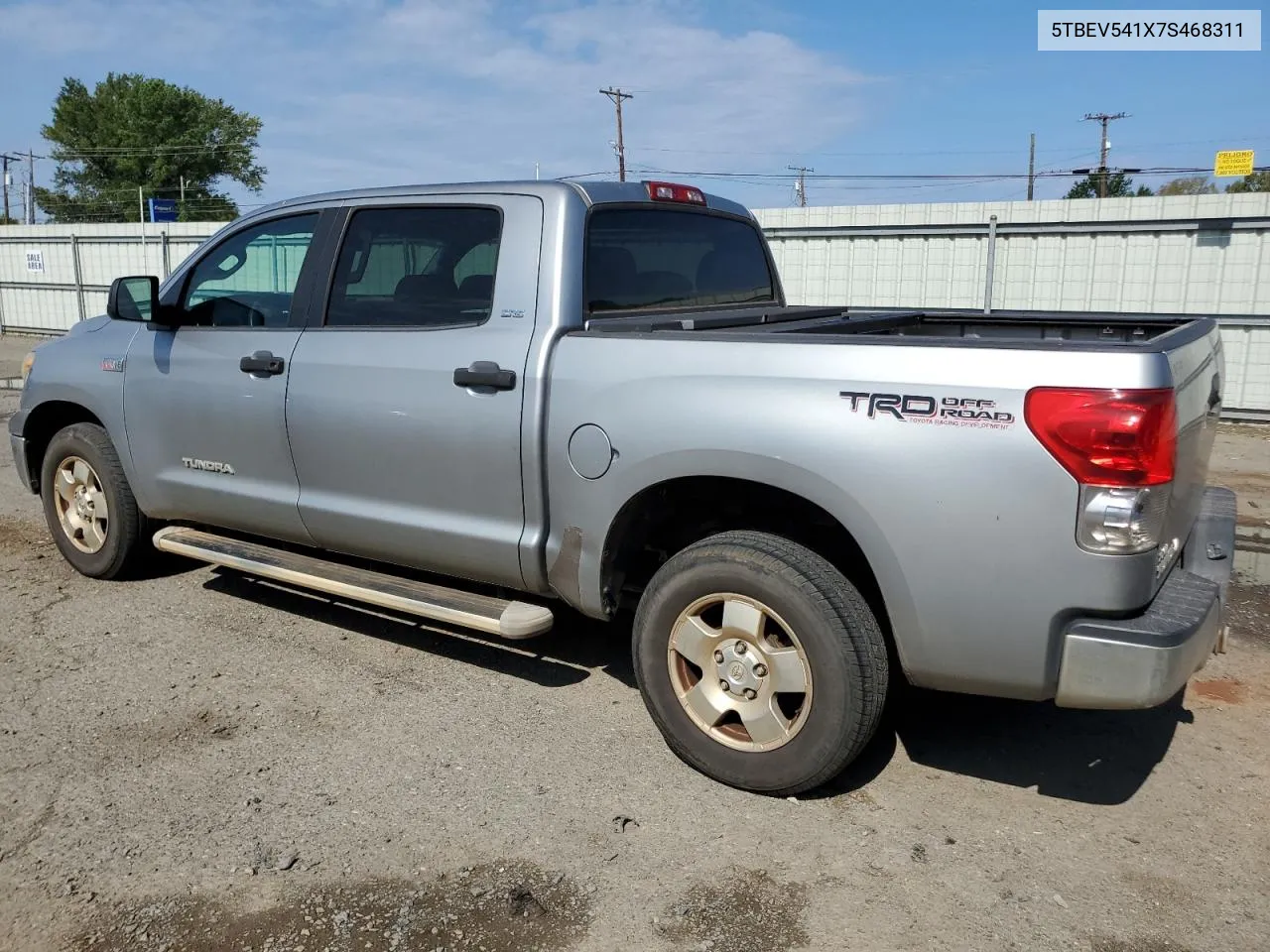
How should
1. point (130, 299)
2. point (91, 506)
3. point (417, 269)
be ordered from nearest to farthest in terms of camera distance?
point (417, 269) < point (130, 299) < point (91, 506)

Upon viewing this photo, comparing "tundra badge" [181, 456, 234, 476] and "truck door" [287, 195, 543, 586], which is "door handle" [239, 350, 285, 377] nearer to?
"truck door" [287, 195, 543, 586]

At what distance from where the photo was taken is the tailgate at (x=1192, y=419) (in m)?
2.92

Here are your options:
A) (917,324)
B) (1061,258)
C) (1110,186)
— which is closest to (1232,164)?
(1061,258)

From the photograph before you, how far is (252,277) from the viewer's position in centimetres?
484

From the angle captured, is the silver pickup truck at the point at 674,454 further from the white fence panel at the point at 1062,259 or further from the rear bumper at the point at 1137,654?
the white fence panel at the point at 1062,259

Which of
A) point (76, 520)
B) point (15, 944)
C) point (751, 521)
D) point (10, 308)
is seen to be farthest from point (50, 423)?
point (10, 308)

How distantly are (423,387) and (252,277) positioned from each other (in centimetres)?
143

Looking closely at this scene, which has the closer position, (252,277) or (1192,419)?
(1192,419)

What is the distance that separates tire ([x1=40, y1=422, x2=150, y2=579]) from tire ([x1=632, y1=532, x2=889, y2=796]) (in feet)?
10.2

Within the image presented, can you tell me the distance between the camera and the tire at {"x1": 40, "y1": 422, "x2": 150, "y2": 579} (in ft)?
17.2

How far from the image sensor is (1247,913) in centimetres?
277

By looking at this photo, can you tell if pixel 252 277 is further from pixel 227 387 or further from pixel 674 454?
pixel 674 454

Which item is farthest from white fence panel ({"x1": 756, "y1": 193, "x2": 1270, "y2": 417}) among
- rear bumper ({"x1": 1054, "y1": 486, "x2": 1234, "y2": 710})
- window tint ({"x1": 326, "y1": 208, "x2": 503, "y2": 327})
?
rear bumper ({"x1": 1054, "y1": 486, "x2": 1234, "y2": 710})

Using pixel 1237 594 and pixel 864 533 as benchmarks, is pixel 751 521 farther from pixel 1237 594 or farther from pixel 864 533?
pixel 1237 594
